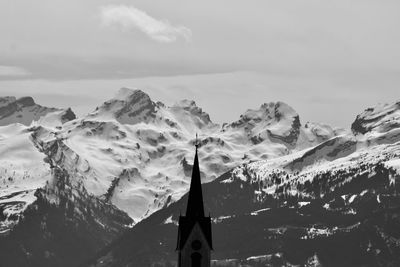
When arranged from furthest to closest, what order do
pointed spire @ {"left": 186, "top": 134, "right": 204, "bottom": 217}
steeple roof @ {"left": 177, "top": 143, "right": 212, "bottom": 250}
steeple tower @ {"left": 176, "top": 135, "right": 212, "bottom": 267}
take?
steeple tower @ {"left": 176, "top": 135, "right": 212, "bottom": 267}, steeple roof @ {"left": 177, "top": 143, "right": 212, "bottom": 250}, pointed spire @ {"left": 186, "top": 134, "right": 204, "bottom": 217}

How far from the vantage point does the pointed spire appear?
508 ft

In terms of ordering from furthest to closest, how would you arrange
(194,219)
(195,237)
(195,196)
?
(194,219) < (195,237) < (195,196)

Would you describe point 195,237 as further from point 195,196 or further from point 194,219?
point 195,196

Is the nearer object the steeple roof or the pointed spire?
the pointed spire

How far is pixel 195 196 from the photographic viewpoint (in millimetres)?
155000

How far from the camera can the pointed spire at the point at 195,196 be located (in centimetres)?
15475

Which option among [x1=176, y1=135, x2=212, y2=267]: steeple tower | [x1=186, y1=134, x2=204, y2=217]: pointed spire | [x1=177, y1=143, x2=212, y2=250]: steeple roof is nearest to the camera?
[x1=186, y1=134, x2=204, y2=217]: pointed spire

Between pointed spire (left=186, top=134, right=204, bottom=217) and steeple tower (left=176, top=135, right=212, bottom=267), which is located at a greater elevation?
pointed spire (left=186, top=134, right=204, bottom=217)

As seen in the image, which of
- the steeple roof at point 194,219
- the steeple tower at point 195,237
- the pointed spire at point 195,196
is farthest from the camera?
the steeple tower at point 195,237

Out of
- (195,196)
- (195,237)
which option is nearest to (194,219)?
(195,237)

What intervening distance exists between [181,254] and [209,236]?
11.8ft

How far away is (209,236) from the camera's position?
15650 centimetres

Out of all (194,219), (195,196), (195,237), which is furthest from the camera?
(194,219)

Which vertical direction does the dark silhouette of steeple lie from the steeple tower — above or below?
above
